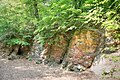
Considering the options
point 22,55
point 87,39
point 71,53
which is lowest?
point 22,55

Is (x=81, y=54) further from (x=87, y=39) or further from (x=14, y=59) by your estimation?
(x=14, y=59)

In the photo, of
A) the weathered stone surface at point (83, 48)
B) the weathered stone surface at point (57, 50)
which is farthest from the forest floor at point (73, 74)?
the weathered stone surface at point (57, 50)

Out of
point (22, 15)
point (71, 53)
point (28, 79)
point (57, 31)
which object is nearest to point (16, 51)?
point (22, 15)

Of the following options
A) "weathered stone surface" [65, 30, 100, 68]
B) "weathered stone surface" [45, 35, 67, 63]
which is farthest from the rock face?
"weathered stone surface" [45, 35, 67, 63]

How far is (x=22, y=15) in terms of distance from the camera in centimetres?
1212

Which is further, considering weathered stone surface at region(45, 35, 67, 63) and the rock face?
weathered stone surface at region(45, 35, 67, 63)

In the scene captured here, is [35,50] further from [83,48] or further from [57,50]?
[83,48]

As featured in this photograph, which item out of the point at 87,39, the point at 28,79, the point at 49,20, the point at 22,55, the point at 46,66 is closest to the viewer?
the point at 28,79

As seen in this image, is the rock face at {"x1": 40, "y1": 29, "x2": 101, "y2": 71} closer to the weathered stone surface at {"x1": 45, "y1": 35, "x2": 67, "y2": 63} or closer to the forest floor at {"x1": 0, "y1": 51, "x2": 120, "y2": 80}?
the weathered stone surface at {"x1": 45, "y1": 35, "x2": 67, "y2": 63}

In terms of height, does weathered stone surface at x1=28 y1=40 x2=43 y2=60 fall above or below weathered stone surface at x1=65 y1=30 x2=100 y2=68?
below

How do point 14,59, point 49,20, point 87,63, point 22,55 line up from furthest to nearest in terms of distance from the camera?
point 22,55 < point 14,59 < point 49,20 < point 87,63

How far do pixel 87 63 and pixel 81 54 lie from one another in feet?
1.64

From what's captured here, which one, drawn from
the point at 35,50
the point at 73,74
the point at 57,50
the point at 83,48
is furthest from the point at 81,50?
the point at 35,50

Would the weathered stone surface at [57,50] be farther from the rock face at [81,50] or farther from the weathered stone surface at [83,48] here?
the weathered stone surface at [83,48]
